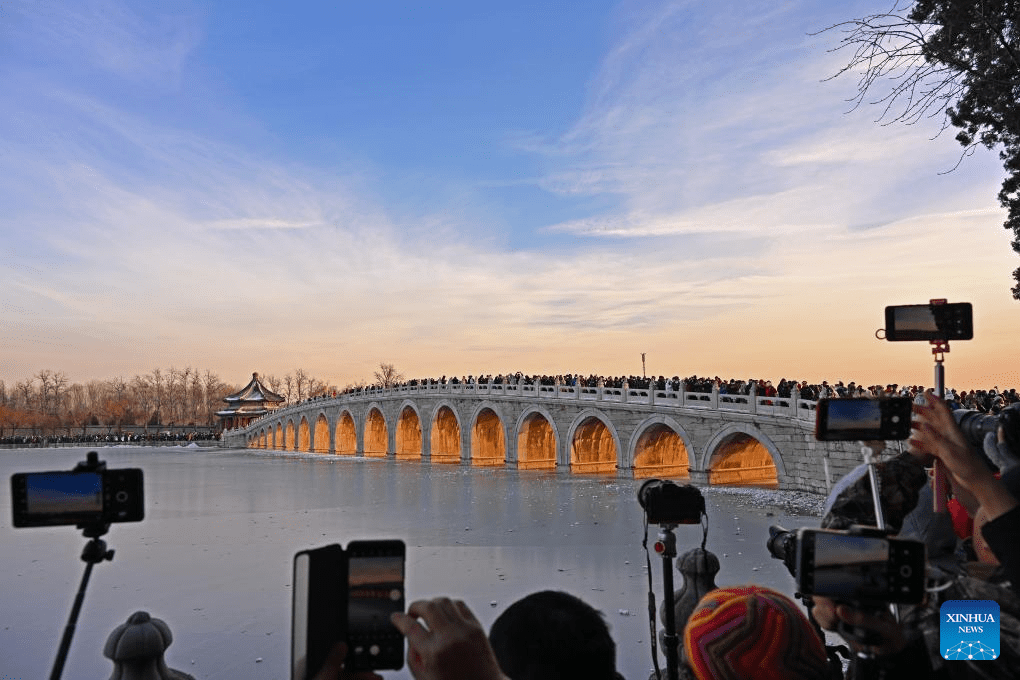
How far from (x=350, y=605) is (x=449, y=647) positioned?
338mm

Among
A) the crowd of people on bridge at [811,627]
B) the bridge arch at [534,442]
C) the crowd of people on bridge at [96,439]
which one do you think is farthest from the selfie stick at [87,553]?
the crowd of people on bridge at [96,439]

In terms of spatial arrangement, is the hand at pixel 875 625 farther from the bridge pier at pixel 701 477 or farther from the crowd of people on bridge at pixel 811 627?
the bridge pier at pixel 701 477

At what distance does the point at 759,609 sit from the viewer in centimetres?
176

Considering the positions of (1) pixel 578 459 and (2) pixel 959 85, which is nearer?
(2) pixel 959 85

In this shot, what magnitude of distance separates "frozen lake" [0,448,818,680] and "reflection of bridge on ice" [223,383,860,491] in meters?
1.79

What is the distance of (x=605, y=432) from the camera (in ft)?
96.4

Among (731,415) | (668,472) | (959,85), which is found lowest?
(668,472)

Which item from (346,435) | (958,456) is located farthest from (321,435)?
(958,456)

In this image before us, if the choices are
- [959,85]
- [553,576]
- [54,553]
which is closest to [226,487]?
[54,553]

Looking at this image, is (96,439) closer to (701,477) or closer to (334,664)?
(701,477)

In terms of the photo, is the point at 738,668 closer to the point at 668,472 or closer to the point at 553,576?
the point at 553,576

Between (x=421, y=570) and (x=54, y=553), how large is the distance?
738 cm

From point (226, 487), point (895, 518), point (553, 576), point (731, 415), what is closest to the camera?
point (895, 518)

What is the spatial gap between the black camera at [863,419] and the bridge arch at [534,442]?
26.3m
